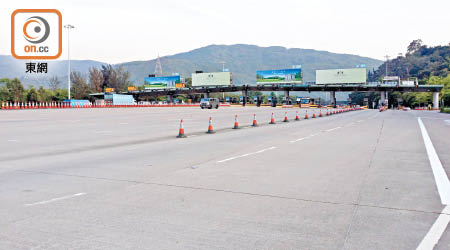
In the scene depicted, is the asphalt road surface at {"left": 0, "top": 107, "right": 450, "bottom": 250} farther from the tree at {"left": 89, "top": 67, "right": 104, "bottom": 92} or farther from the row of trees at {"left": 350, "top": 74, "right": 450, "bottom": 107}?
the tree at {"left": 89, "top": 67, "right": 104, "bottom": 92}

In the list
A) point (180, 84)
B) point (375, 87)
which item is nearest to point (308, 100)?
point (375, 87)

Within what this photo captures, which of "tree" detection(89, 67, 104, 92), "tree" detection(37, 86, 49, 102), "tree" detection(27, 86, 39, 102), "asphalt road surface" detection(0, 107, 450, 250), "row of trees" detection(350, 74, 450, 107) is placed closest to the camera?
"asphalt road surface" detection(0, 107, 450, 250)

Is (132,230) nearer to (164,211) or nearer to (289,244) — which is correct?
(164,211)

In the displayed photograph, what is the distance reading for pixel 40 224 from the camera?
18.9 feet

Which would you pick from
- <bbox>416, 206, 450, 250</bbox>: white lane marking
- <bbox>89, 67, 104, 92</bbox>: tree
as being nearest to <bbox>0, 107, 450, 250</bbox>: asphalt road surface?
<bbox>416, 206, 450, 250</bbox>: white lane marking

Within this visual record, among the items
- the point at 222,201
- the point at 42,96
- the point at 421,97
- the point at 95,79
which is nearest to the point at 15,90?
the point at 42,96

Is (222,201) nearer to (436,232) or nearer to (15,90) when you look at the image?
(436,232)

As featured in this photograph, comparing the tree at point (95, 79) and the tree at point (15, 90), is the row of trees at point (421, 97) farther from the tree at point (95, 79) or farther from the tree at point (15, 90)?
the tree at point (95, 79)

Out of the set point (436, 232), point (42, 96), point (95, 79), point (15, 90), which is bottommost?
point (436, 232)

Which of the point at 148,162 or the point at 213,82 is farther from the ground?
the point at 213,82

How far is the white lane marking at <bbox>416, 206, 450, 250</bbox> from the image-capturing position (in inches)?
200

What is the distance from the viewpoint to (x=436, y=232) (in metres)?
5.60

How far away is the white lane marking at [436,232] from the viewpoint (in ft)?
16.7

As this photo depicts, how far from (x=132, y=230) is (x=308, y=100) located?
136038 mm
